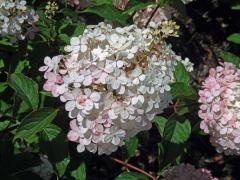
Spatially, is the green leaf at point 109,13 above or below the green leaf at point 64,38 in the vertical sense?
above

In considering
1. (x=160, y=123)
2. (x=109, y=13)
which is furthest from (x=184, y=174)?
(x=109, y=13)

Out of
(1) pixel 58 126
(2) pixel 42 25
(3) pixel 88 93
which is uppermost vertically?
(2) pixel 42 25

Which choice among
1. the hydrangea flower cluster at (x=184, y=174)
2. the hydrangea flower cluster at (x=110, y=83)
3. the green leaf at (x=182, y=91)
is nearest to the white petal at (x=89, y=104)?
the hydrangea flower cluster at (x=110, y=83)

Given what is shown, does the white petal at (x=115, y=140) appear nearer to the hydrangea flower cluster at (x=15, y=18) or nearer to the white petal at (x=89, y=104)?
the white petal at (x=89, y=104)

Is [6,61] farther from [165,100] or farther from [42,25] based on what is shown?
[165,100]

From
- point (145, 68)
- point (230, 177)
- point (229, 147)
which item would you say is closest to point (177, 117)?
point (229, 147)

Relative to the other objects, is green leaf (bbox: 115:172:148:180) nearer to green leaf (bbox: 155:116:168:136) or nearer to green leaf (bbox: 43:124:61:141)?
green leaf (bbox: 155:116:168:136)
